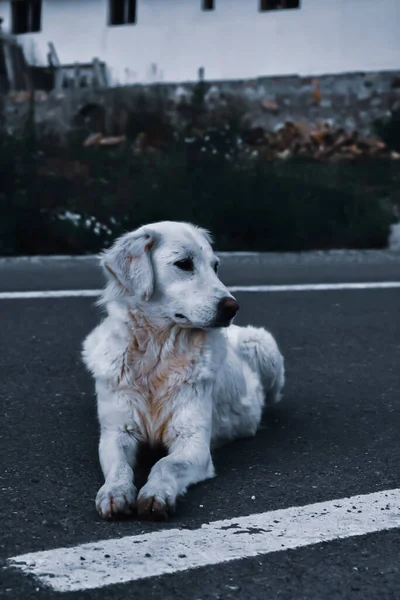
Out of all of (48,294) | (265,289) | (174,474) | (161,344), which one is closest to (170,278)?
(161,344)

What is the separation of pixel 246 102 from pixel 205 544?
17.9m

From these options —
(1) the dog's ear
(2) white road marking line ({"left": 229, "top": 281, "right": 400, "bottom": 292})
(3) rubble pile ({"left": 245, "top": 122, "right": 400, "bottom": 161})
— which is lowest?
(3) rubble pile ({"left": 245, "top": 122, "right": 400, "bottom": 161})

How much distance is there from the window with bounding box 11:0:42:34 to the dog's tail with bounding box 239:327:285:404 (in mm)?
27979

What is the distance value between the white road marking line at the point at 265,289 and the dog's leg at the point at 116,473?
181 inches

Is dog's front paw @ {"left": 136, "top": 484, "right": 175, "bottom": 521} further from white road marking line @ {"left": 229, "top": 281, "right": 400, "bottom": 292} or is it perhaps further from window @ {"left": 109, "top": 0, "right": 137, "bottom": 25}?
window @ {"left": 109, "top": 0, "right": 137, "bottom": 25}

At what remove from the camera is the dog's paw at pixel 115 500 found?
3727 mm

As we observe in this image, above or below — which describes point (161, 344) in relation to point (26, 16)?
above

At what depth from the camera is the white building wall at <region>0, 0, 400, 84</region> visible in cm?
2639

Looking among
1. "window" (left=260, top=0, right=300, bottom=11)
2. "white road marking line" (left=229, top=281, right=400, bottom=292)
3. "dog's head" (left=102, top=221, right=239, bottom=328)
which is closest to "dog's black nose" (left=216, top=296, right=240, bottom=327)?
"dog's head" (left=102, top=221, right=239, bottom=328)

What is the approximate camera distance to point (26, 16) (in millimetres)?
32344

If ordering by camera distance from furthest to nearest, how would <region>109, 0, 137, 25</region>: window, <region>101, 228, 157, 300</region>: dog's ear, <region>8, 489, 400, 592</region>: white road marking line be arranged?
<region>109, 0, 137, 25</region>: window < <region>101, 228, 157, 300</region>: dog's ear < <region>8, 489, 400, 592</region>: white road marking line

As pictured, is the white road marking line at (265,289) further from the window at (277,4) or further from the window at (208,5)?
the window at (208,5)

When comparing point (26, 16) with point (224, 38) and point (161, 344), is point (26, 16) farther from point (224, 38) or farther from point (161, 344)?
point (161, 344)

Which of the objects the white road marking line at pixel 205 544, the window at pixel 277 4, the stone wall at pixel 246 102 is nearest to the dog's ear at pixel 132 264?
the white road marking line at pixel 205 544
